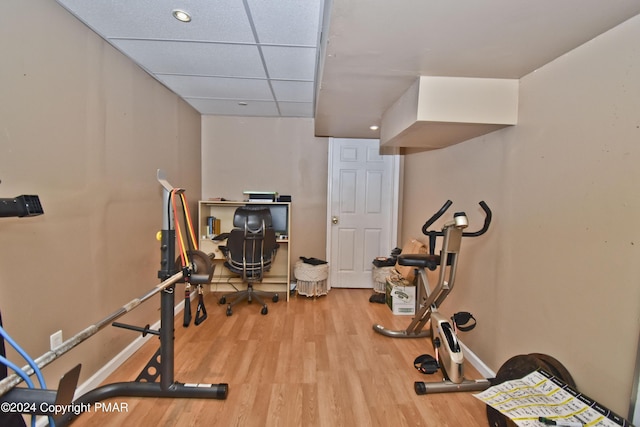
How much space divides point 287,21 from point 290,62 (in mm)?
509

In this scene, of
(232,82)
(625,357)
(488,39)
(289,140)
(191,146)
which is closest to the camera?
(625,357)

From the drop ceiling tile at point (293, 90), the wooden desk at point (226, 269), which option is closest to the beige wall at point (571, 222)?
the drop ceiling tile at point (293, 90)

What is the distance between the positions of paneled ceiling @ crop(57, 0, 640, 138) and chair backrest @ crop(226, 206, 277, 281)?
1378 millimetres

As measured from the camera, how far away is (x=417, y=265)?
2.19m

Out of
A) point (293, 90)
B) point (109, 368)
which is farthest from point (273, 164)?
point (109, 368)

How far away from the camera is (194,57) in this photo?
84.0 inches

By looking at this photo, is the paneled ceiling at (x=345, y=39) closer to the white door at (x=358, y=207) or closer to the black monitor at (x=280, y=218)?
the white door at (x=358, y=207)

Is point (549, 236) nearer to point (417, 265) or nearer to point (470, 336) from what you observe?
point (417, 265)

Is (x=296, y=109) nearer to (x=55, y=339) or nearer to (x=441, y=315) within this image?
(x=441, y=315)

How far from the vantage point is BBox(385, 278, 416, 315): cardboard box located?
313 cm

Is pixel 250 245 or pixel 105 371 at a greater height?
pixel 250 245

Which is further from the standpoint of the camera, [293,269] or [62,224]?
[293,269]

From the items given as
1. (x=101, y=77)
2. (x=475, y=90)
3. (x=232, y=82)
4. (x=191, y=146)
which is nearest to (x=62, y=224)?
(x=101, y=77)

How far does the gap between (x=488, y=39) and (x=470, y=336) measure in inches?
83.4
